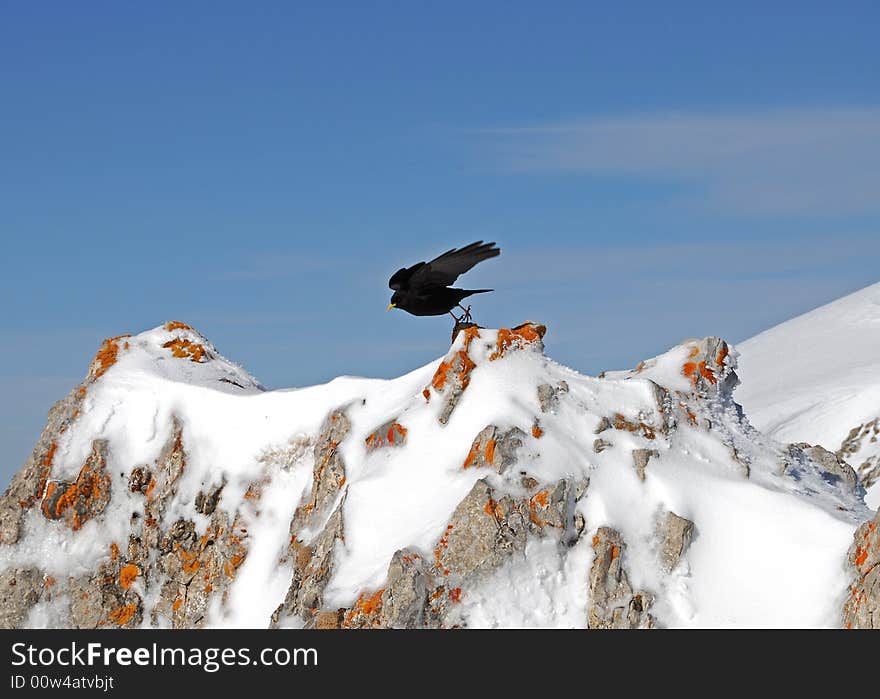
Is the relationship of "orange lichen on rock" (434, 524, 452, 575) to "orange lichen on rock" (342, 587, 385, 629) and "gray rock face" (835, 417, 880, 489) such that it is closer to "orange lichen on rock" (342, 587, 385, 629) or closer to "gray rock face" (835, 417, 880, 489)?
"orange lichen on rock" (342, 587, 385, 629)

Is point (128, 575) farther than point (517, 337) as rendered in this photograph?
Yes

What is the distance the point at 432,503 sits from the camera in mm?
17234

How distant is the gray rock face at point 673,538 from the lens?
54.5 feet

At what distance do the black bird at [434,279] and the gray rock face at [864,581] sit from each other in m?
6.94

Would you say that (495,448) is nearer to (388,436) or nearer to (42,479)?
(388,436)

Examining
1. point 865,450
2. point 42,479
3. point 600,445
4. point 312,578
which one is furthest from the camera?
point 865,450

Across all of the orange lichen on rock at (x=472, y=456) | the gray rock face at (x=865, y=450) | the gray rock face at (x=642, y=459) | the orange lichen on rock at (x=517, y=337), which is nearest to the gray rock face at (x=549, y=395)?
the orange lichen on rock at (x=517, y=337)

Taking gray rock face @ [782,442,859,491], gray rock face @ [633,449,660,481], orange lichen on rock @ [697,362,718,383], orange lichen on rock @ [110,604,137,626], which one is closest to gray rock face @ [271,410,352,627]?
orange lichen on rock @ [110,604,137,626]

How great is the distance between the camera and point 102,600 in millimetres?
20766

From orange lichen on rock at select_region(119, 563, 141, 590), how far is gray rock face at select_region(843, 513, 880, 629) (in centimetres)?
1175

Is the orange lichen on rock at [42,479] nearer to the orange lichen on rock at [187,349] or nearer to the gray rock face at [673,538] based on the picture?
the orange lichen on rock at [187,349]

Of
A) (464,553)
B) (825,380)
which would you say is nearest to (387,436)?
(464,553)

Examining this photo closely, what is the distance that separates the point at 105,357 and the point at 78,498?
345cm
